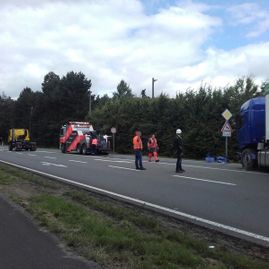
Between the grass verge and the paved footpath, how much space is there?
0.22 m

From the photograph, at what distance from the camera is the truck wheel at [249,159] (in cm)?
2192

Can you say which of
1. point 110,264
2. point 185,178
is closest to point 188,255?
point 110,264

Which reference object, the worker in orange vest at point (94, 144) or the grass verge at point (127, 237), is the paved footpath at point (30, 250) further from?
the worker in orange vest at point (94, 144)

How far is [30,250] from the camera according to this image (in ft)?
22.9

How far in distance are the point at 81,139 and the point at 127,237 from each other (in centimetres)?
3739

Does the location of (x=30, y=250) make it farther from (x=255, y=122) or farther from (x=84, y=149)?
(x=84, y=149)

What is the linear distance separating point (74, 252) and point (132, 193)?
6832mm

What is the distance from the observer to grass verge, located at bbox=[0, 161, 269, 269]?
6.34 metres

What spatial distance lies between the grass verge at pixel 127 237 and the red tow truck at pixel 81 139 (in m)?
30.1

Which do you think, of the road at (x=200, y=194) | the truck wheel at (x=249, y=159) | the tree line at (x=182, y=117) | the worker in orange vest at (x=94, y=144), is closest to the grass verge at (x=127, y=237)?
the road at (x=200, y=194)

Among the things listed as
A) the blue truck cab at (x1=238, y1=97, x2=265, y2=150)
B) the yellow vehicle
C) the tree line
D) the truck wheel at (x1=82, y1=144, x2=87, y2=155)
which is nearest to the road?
the blue truck cab at (x1=238, y1=97, x2=265, y2=150)

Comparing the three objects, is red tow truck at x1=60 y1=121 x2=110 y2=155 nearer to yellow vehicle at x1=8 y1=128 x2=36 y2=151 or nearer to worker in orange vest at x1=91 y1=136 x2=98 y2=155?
worker in orange vest at x1=91 y1=136 x2=98 y2=155

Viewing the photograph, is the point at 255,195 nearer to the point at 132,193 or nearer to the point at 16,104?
the point at 132,193

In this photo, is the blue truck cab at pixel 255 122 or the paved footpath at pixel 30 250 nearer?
the paved footpath at pixel 30 250
